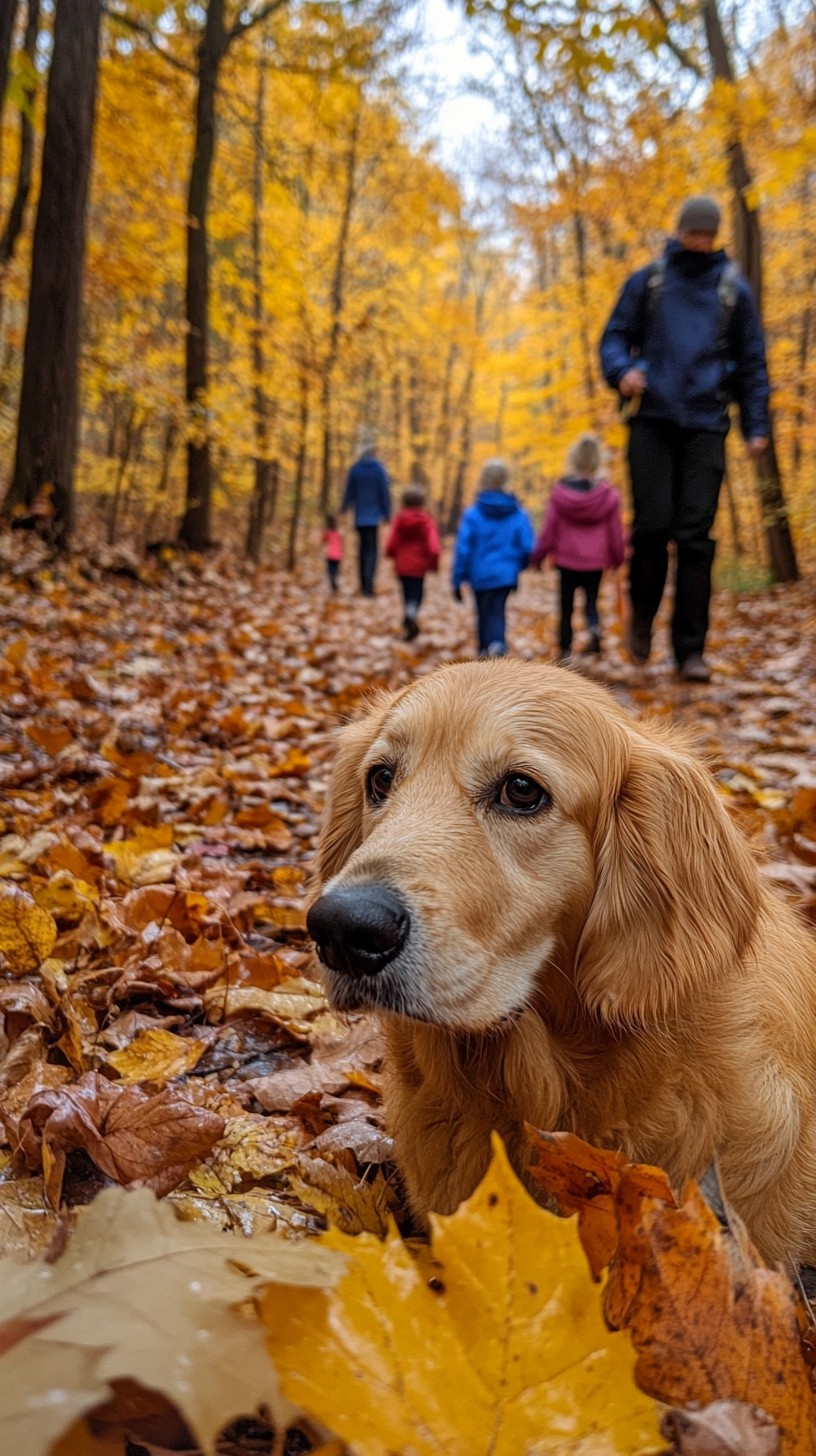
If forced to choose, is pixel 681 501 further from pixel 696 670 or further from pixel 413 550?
pixel 413 550

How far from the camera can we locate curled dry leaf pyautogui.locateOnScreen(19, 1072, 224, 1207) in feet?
4.96

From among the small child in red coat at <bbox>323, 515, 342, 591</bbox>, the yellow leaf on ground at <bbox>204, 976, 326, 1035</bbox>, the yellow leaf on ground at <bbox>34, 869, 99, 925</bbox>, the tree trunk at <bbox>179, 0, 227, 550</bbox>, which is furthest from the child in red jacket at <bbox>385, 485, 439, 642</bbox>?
the yellow leaf on ground at <bbox>204, 976, 326, 1035</bbox>

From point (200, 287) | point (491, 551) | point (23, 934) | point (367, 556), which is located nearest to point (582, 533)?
point (491, 551)

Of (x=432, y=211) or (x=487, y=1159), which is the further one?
(x=432, y=211)

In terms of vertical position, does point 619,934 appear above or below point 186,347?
below

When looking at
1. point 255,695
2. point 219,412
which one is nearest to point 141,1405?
point 255,695

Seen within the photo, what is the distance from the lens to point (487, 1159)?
1758 millimetres

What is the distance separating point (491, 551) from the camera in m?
9.37

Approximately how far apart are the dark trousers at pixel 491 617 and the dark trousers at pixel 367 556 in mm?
8151

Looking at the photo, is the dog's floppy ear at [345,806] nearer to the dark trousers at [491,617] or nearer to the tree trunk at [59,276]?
the dark trousers at [491,617]

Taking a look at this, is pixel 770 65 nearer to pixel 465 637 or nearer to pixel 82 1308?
pixel 465 637

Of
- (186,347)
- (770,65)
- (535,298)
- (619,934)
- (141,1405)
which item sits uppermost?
(535,298)

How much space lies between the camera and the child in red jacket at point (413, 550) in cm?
1228

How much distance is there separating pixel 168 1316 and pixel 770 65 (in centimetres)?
1475
